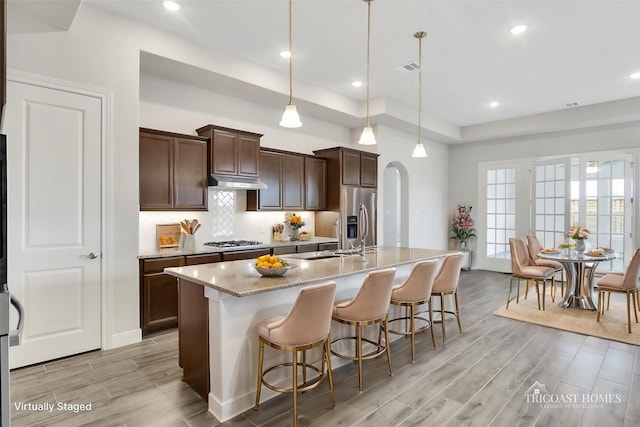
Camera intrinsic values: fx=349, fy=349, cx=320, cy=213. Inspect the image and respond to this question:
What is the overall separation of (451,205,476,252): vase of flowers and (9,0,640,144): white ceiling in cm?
304

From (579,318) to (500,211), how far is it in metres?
3.69

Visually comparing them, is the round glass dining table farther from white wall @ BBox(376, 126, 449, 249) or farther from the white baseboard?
→ the white baseboard

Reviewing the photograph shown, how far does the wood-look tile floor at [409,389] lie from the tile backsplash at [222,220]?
1.35m

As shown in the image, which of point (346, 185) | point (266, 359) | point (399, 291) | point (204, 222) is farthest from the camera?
point (346, 185)

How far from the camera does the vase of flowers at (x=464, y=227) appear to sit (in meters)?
7.98

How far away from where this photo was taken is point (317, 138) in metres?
6.13

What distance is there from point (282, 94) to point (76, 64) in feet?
7.87

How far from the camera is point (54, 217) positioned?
10.1 ft

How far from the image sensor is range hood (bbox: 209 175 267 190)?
4.32 meters

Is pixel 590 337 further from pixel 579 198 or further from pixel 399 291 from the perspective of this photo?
pixel 579 198

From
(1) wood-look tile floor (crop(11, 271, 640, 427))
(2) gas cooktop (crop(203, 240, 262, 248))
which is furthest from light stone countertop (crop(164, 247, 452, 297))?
(2) gas cooktop (crop(203, 240, 262, 248))

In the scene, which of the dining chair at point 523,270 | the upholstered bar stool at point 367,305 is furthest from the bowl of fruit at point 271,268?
the dining chair at point 523,270

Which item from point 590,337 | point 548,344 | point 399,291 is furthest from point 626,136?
point 399,291

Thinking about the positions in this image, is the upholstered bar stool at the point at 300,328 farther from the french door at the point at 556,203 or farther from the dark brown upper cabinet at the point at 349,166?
the french door at the point at 556,203
